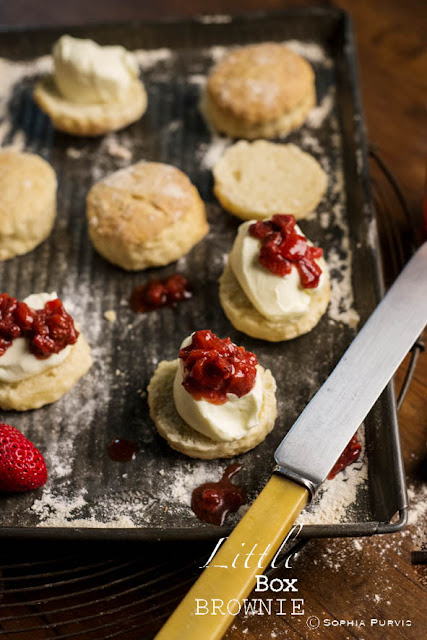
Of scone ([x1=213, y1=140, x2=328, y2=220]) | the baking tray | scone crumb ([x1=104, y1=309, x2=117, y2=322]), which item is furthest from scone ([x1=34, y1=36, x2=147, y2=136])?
scone crumb ([x1=104, y1=309, x2=117, y2=322])

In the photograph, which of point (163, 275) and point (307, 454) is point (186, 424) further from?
point (163, 275)

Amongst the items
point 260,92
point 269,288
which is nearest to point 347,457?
point 269,288

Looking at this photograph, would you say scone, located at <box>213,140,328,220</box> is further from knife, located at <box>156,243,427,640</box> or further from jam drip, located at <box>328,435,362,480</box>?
jam drip, located at <box>328,435,362,480</box>

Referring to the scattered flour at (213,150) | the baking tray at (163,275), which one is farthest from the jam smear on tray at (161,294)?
the scattered flour at (213,150)

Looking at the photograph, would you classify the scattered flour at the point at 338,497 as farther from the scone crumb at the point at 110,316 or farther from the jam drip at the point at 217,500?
the scone crumb at the point at 110,316

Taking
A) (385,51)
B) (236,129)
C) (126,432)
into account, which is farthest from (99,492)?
(385,51)

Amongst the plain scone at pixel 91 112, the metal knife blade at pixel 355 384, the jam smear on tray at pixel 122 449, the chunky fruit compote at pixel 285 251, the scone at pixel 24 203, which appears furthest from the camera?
the plain scone at pixel 91 112
